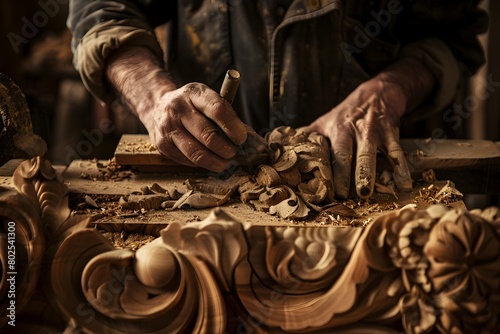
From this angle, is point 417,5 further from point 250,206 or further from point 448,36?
point 250,206

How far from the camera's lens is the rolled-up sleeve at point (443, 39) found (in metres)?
1.95

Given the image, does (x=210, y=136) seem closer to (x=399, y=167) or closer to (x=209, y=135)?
(x=209, y=135)

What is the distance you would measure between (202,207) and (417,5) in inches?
37.7

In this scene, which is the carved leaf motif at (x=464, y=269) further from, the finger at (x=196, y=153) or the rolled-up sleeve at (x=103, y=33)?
the rolled-up sleeve at (x=103, y=33)

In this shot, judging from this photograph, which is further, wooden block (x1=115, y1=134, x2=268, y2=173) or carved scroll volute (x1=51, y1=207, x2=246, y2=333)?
wooden block (x1=115, y1=134, x2=268, y2=173)

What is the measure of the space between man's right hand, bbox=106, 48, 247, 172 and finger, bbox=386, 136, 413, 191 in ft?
1.15

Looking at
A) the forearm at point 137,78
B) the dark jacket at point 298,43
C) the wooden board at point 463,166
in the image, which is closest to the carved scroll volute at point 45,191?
the forearm at point 137,78

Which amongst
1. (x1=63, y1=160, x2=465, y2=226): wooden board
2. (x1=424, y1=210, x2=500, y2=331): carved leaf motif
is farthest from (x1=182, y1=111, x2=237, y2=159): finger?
(x1=424, y1=210, x2=500, y2=331): carved leaf motif

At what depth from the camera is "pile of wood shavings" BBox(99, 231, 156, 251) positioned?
48.8 inches

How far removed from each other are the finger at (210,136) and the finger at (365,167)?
0.26 m

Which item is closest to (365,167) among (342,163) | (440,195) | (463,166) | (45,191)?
(342,163)

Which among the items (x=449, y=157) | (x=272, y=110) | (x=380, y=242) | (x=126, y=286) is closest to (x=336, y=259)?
(x=380, y=242)

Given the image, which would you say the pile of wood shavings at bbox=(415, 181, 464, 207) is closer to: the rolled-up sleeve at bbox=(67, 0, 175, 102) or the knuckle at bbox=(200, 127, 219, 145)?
the knuckle at bbox=(200, 127, 219, 145)

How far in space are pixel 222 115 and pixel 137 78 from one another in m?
0.39
